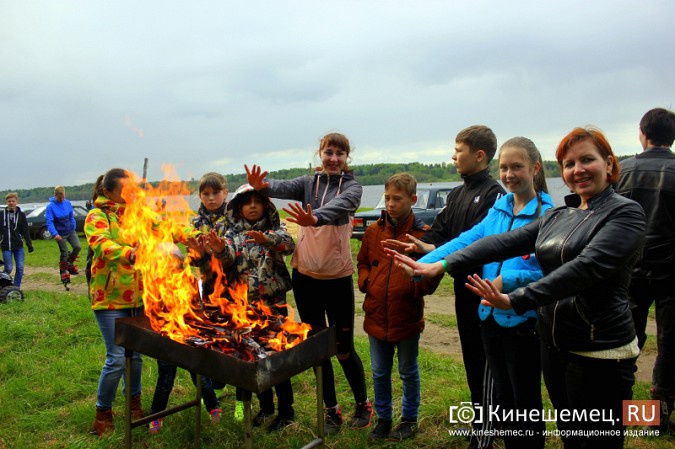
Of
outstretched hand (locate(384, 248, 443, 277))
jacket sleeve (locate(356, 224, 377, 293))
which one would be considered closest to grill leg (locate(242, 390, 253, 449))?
outstretched hand (locate(384, 248, 443, 277))

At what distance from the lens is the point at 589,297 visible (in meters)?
2.40

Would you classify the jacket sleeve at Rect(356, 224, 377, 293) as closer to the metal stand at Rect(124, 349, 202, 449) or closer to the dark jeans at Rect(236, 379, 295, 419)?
the dark jeans at Rect(236, 379, 295, 419)

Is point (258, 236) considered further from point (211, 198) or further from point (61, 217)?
point (61, 217)

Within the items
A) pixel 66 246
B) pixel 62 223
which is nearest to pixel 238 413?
pixel 66 246

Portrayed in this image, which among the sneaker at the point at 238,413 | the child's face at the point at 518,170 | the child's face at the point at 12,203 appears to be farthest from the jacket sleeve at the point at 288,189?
the child's face at the point at 12,203

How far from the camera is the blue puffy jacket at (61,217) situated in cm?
1170

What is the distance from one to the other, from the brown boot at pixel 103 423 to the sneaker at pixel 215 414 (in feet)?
2.69

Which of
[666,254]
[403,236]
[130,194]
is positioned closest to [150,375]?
[130,194]

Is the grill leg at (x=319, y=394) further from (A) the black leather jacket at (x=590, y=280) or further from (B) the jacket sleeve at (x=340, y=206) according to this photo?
(A) the black leather jacket at (x=590, y=280)

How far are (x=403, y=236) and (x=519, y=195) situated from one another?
0.99 m

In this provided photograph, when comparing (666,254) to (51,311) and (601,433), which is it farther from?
(51,311)

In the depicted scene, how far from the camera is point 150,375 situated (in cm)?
545

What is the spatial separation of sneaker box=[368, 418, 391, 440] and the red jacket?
72 cm

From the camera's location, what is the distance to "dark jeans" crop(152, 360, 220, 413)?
422cm
